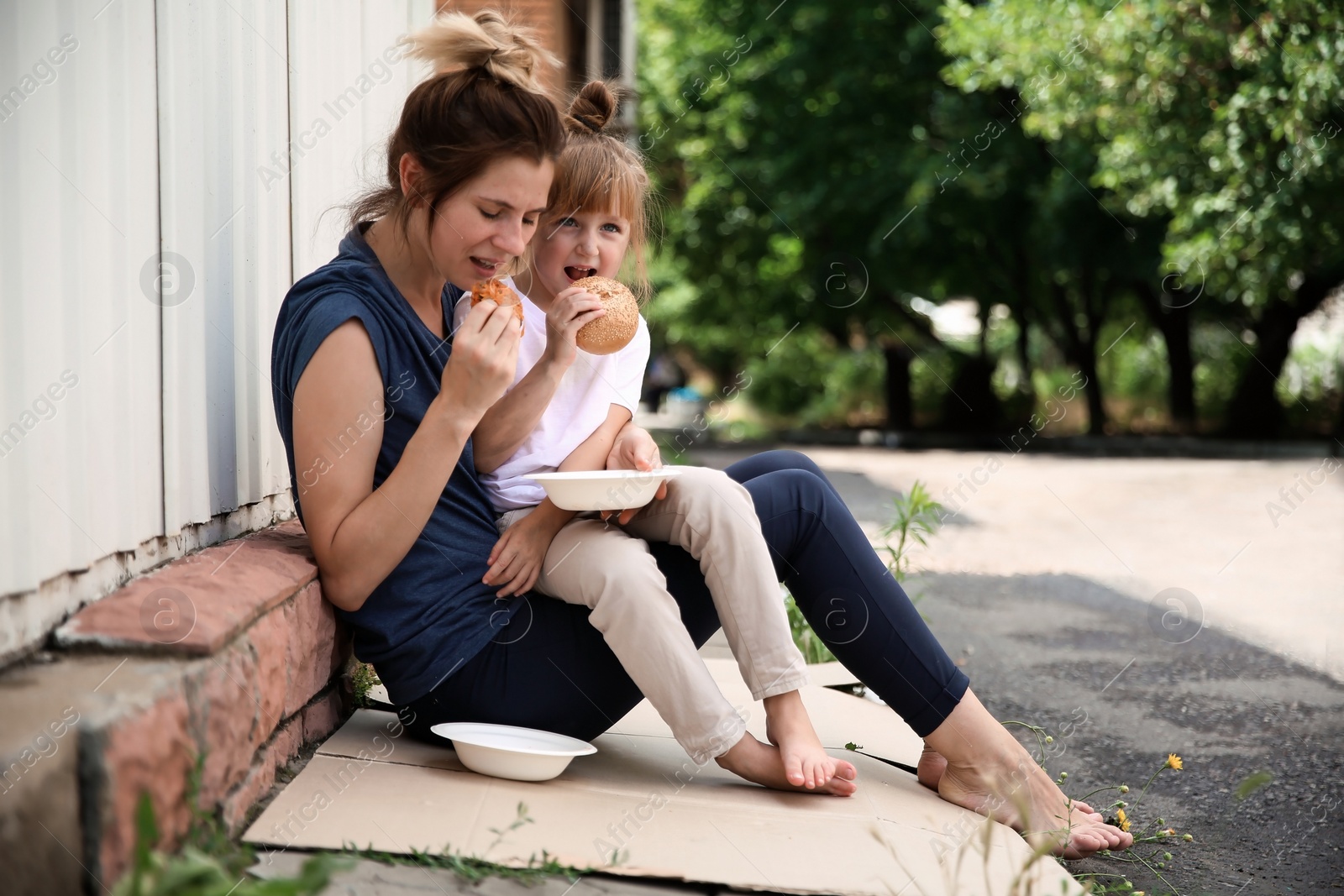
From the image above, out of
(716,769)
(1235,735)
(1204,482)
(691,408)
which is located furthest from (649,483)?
(691,408)

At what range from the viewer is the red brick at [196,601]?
177cm

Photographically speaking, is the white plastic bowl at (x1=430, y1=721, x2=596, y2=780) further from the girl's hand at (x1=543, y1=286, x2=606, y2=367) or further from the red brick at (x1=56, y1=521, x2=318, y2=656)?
the girl's hand at (x1=543, y1=286, x2=606, y2=367)

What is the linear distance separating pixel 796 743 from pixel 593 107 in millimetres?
1627

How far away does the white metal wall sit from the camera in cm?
172

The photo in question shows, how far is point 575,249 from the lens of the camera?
2.83 m

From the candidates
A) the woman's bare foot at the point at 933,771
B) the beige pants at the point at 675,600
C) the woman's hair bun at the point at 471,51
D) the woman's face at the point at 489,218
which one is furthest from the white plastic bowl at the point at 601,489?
the woman's bare foot at the point at 933,771

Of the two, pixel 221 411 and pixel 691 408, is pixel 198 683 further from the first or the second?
pixel 691 408

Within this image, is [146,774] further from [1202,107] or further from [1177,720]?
[1202,107]

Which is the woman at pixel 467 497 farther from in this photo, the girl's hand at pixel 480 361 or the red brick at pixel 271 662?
the red brick at pixel 271 662

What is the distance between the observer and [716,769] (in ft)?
8.71

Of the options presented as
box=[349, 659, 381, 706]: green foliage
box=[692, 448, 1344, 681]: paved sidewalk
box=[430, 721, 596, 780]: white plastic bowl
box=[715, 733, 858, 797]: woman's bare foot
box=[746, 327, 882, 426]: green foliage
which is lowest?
box=[746, 327, 882, 426]: green foliage

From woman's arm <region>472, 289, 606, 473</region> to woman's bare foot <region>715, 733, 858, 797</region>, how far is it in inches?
31.5

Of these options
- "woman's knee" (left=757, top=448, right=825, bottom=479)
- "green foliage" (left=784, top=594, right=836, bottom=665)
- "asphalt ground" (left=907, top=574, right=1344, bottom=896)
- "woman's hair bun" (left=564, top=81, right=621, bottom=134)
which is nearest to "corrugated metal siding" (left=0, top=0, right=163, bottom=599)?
"woman's hair bun" (left=564, top=81, right=621, bottom=134)

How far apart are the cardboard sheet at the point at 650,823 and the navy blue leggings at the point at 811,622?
5.3 inches
